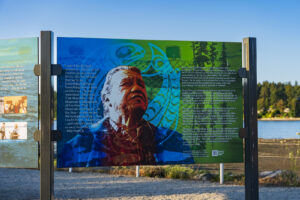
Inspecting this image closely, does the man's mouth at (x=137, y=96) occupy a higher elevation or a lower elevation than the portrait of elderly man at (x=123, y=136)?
higher

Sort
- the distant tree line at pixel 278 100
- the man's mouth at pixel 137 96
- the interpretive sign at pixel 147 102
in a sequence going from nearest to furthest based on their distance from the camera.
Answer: the interpretive sign at pixel 147 102
the man's mouth at pixel 137 96
the distant tree line at pixel 278 100

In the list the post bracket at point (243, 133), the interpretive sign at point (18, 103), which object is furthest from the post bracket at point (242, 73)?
the interpretive sign at point (18, 103)

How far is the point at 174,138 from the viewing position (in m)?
4.38

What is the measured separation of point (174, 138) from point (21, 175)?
5545 millimetres

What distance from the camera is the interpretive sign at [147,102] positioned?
417cm

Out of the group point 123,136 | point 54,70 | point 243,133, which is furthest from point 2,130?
point 243,133

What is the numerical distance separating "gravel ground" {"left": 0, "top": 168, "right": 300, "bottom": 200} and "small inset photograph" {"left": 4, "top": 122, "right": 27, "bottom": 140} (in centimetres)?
193

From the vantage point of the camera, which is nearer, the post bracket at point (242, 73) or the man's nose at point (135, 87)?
the man's nose at point (135, 87)

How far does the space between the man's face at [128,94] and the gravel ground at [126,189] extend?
2050mm

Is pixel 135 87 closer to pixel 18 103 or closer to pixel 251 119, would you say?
pixel 18 103

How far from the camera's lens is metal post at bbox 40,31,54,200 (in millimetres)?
4051

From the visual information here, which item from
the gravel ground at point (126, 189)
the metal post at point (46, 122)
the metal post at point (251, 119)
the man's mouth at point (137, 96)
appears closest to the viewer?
the metal post at point (46, 122)

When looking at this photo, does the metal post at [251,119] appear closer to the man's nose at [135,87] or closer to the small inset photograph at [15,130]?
the man's nose at [135,87]

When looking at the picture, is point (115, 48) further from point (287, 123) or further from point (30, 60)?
→ point (287, 123)
